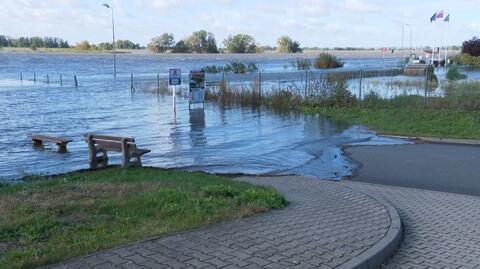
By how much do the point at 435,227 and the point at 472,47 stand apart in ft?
260

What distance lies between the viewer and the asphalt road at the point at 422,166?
11312mm

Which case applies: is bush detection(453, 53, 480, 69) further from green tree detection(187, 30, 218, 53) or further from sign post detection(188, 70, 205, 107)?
green tree detection(187, 30, 218, 53)

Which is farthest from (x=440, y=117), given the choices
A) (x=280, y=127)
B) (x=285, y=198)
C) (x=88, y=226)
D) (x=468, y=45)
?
(x=468, y=45)

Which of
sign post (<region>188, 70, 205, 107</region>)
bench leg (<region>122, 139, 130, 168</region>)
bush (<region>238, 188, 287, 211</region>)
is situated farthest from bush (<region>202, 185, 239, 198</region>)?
sign post (<region>188, 70, 205, 107</region>)

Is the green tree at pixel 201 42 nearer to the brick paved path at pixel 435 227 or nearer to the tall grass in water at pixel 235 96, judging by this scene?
the tall grass in water at pixel 235 96

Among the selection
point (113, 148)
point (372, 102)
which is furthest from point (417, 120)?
point (113, 148)

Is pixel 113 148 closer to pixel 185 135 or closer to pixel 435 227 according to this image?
pixel 185 135

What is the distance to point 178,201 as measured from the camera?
25.4 feet

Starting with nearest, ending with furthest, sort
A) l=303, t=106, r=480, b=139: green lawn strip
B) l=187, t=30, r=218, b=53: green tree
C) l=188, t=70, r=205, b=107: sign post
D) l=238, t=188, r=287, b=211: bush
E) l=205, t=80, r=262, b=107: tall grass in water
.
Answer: l=238, t=188, r=287, b=211: bush, l=303, t=106, r=480, b=139: green lawn strip, l=188, t=70, r=205, b=107: sign post, l=205, t=80, r=262, b=107: tall grass in water, l=187, t=30, r=218, b=53: green tree

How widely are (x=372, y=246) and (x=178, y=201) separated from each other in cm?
285

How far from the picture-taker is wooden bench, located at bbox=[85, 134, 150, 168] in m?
12.5

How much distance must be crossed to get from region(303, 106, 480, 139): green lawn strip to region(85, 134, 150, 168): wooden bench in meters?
9.83

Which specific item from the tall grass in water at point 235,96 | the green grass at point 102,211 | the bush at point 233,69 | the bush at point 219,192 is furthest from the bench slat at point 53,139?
the bush at point 233,69

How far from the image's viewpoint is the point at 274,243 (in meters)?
6.15
